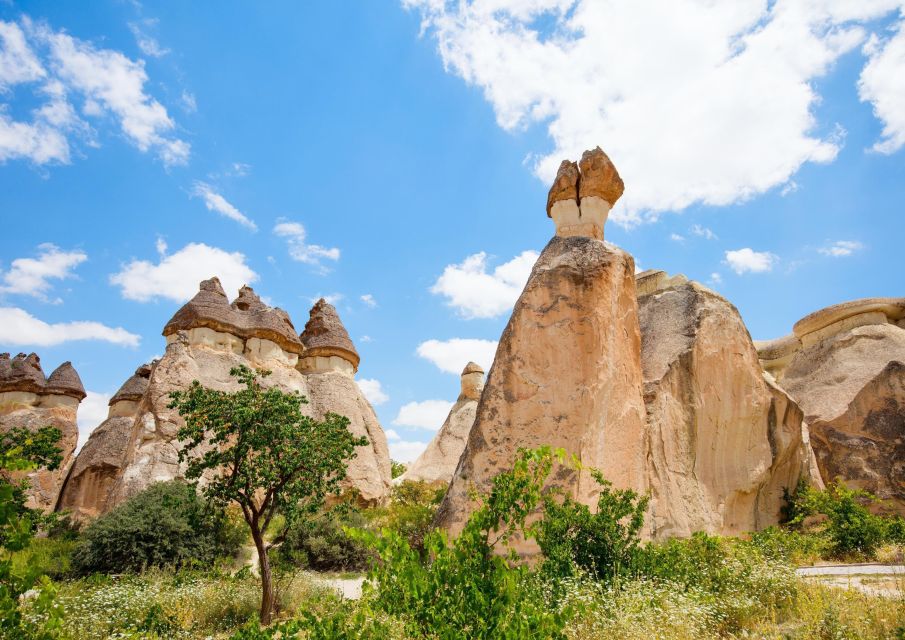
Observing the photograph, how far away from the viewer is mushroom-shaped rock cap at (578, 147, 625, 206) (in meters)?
9.49

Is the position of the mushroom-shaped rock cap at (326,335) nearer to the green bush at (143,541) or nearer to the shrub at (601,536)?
the green bush at (143,541)

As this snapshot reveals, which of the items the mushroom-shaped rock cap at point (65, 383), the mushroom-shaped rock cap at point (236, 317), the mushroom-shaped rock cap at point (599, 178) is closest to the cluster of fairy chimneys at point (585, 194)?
the mushroom-shaped rock cap at point (599, 178)

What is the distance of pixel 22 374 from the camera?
21938mm

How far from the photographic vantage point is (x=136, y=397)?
22.7 m

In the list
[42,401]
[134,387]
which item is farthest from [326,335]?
[42,401]

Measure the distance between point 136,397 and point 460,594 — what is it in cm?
2349

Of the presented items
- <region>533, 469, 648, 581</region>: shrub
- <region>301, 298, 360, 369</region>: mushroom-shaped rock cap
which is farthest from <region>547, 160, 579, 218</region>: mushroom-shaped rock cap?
<region>301, 298, 360, 369</region>: mushroom-shaped rock cap

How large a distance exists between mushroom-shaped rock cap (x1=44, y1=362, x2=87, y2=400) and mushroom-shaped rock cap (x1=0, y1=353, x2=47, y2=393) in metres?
0.29

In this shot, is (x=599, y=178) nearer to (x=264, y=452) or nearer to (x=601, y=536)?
(x=601, y=536)

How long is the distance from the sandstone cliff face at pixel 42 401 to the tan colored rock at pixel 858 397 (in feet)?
77.0

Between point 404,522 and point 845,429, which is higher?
point 845,429

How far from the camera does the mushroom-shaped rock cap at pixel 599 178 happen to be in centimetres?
949

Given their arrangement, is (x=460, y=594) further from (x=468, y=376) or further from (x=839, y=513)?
(x=468, y=376)

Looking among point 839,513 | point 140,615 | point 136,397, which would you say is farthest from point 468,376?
point 140,615
